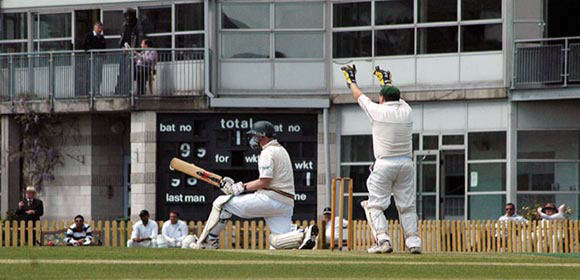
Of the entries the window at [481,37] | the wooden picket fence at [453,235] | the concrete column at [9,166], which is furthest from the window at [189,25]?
the wooden picket fence at [453,235]

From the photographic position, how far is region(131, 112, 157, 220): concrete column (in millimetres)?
35594

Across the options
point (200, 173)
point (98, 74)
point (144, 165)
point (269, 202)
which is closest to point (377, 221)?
point (269, 202)

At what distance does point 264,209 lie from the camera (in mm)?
17812

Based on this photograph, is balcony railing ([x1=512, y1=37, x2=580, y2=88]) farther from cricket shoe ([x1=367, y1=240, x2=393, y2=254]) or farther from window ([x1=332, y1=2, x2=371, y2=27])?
cricket shoe ([x1=367, y1=240, x2=393, y2=254])

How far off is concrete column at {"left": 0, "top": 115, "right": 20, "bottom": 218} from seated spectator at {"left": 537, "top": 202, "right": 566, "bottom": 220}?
13.9 m

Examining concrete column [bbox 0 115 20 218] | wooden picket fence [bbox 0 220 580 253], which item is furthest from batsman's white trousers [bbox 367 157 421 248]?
concrete column [bbox 0 115 20 218]

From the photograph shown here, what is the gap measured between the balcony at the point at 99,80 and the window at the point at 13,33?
611 millimetres

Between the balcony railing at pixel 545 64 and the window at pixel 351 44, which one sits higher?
the window at pixel 351 44

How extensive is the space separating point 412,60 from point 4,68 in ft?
35.3

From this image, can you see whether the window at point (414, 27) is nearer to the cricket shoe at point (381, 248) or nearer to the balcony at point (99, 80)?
the balcony at point (99, 80)

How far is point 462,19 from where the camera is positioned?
112 ft

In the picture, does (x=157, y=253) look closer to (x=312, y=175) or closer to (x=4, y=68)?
(x=312, y=175)

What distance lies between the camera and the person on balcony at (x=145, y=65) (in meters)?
35.9

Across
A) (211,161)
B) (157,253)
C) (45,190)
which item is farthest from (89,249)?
(45,190)
